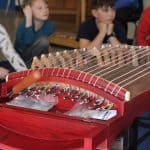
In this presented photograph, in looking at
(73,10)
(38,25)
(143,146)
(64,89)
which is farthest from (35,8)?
(73,10)

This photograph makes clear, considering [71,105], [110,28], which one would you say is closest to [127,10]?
[110,28]

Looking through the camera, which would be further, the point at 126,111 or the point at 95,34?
the point at 95,34

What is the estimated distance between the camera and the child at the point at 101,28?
9.63 ft

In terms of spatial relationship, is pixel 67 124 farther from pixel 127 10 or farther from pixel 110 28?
pixel 127 10

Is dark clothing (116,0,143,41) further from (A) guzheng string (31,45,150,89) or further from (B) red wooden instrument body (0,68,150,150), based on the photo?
(B) red wooden instrument body (0,68,150,150)

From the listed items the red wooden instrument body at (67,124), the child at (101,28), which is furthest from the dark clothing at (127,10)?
the red wooden instrument body at (67,124)

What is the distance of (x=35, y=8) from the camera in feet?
9.73

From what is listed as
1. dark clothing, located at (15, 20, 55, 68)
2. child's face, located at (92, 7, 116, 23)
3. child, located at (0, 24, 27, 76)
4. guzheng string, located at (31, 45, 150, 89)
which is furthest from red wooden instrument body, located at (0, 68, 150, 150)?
child's face, located at (92, 7, 116, 23)

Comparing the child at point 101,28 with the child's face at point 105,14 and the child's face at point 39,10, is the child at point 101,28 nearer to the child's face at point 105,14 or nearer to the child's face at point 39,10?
the child's face at point 105,14

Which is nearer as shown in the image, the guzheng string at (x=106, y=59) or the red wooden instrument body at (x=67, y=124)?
the red wooden instrument body at (x=67, y=124)

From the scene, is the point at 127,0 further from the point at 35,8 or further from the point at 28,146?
the point at 28,146

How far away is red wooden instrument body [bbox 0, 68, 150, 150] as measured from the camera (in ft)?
3.57

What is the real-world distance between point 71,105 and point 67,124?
0.59 feet

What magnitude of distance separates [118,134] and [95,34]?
6.25 feet
